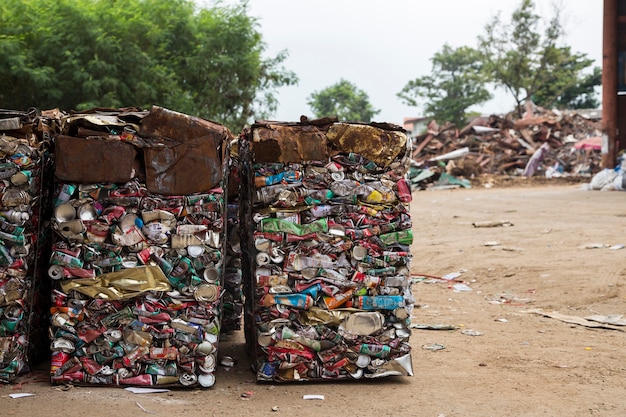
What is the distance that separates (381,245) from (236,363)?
54.7 inches

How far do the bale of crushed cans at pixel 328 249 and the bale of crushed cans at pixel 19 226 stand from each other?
1.28 metres

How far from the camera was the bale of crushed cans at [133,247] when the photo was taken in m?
4.16

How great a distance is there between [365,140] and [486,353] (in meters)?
2.07

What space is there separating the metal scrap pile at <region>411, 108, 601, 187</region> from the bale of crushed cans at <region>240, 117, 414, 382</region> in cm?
2059

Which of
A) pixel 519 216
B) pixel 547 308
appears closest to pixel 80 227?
pixel 547 308

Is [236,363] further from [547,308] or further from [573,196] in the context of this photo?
[573,196]

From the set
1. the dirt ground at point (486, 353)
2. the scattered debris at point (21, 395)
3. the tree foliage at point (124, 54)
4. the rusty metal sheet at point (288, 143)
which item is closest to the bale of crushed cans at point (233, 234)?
the dirt ground at point (486, 353)

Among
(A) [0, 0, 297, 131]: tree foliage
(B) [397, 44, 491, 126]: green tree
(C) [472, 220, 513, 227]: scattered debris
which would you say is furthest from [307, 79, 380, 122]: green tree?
(C) [472, 220, 513, 227]: scattered debris

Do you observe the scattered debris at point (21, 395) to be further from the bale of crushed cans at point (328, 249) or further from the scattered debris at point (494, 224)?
the scattered debris at point (494, 224)

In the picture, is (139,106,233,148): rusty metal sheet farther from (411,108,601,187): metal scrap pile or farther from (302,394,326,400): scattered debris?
(411,108,601,187): metal scrap pile

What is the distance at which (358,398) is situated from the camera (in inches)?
167

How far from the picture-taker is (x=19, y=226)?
13.7 feet

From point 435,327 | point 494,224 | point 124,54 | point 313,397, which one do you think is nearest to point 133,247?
point 313,397

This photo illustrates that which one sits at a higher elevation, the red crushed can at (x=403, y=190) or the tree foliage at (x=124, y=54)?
the tree foliage at (x=124, y=54)
